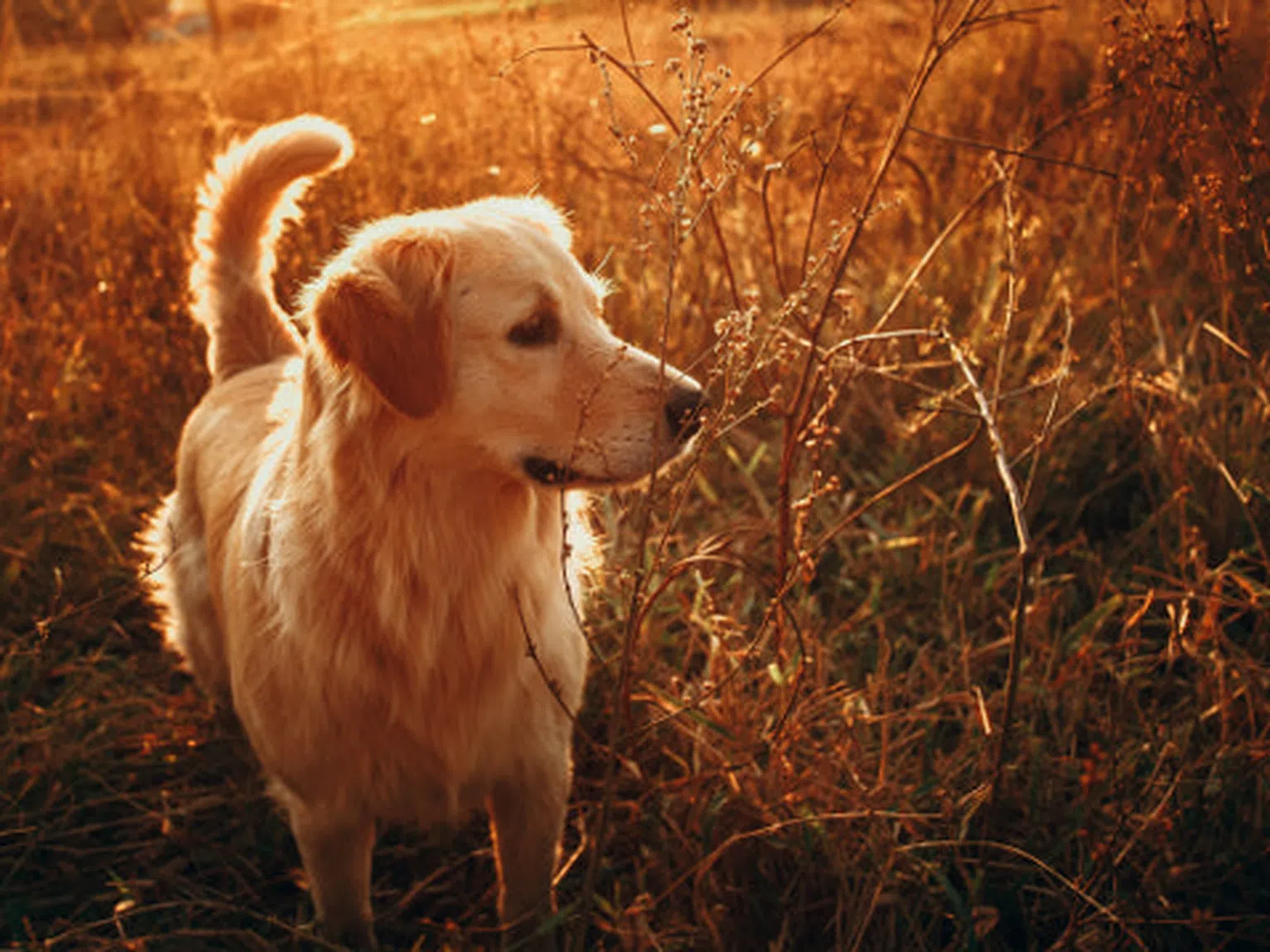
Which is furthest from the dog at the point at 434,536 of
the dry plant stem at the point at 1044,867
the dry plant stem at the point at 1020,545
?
the dry plant stem at the point at 1044,867

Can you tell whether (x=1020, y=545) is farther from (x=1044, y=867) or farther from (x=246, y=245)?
(x=246, y=245)

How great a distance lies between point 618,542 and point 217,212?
1.44 m

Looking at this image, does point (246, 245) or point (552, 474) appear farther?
point (246, 245)

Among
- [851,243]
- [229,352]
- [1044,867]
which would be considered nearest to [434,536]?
[851,243]

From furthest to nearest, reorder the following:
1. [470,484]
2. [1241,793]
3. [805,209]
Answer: [805,209] < [1241,793] < [470,484]

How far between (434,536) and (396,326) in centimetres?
39

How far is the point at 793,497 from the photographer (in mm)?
Result: 3293

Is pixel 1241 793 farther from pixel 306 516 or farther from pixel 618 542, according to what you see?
pixel 306 516

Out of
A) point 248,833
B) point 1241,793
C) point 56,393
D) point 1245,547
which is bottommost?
point 248,833

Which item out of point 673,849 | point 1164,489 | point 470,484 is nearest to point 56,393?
point 470,484

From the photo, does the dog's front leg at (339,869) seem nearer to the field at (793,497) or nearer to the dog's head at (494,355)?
the field at (793,497)

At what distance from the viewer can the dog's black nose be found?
69.5 inches

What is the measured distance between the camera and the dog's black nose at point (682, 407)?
5.79 feet

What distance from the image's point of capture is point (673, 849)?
2.19m
